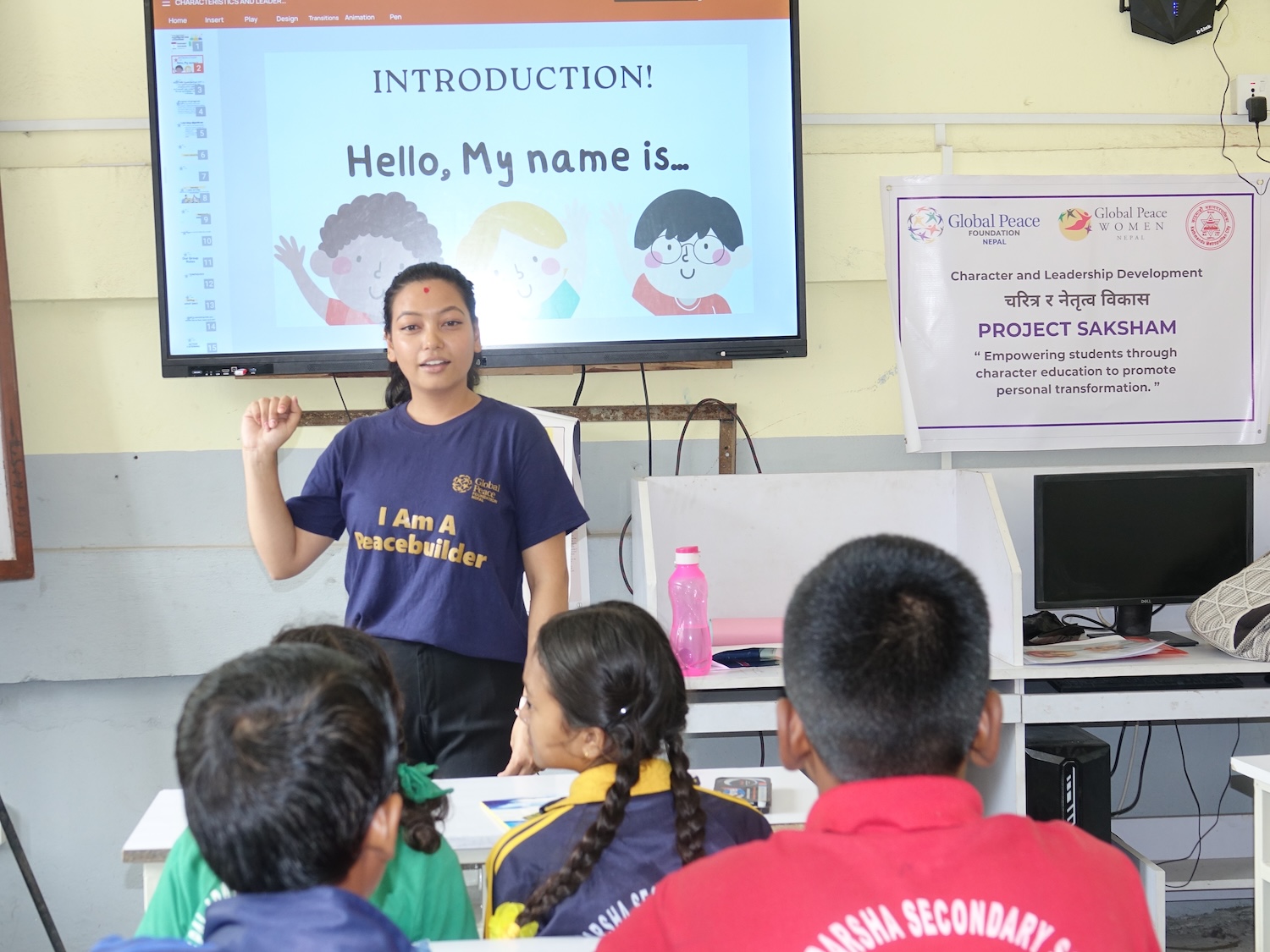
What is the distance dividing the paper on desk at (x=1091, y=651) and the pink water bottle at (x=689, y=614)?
2.35 feet

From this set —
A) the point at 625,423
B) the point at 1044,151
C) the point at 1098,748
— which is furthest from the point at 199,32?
the point at 1098,748

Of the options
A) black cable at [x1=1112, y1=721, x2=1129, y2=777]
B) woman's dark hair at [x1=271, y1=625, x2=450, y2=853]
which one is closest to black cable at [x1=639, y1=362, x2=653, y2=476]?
black cable at [x1=1112, y1=721, x2=1129, y2=777]

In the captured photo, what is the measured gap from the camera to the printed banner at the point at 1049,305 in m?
2.86

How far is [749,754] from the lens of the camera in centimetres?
292

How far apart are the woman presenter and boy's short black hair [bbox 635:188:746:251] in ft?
3.08

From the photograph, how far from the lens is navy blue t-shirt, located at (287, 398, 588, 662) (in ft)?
5.61

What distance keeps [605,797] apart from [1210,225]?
8.42ft

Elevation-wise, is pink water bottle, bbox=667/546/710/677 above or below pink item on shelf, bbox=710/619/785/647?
above

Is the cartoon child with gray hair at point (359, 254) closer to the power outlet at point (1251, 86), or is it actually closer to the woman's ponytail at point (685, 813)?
the woman's ponytail at point (685, 813)

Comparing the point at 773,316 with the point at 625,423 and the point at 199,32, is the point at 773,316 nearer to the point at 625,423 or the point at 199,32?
the point at 625,423

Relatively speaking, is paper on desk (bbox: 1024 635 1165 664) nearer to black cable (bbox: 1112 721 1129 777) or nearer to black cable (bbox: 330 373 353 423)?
black cable (bbox: 1112 721 1129 777)

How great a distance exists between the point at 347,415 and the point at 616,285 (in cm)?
78

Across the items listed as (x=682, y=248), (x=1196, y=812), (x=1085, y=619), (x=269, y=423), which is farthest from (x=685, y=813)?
(x=1196, y=812)

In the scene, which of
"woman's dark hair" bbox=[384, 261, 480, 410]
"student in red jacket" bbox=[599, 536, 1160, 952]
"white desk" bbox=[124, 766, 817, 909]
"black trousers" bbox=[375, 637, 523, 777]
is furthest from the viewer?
"woman's dark hair" bbox=[384, 261, 480, 410]
